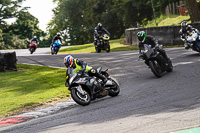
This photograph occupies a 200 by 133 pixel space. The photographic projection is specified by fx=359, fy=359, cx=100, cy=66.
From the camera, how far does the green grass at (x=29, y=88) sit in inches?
432

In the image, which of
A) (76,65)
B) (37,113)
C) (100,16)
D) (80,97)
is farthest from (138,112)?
(100,16)

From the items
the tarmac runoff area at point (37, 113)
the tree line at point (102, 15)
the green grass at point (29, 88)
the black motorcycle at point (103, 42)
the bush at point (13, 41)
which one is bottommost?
the tarmac runoff area at point (37, 113)

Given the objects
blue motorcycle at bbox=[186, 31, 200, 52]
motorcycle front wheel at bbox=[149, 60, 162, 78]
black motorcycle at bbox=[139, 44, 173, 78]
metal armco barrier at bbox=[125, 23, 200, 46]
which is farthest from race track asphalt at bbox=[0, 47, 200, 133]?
metal armco barrier at bbox=[125, 23, 200, 46]

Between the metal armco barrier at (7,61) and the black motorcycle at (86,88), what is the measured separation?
1028cm

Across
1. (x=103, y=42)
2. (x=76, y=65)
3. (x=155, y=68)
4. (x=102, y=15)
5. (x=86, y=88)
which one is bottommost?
(x=86, y=88)

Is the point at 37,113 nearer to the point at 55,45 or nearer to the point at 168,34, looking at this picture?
the point at 168,34

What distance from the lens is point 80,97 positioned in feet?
30.9

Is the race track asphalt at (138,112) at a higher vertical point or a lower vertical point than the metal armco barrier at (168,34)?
lower

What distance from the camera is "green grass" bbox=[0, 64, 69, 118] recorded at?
10969 mm

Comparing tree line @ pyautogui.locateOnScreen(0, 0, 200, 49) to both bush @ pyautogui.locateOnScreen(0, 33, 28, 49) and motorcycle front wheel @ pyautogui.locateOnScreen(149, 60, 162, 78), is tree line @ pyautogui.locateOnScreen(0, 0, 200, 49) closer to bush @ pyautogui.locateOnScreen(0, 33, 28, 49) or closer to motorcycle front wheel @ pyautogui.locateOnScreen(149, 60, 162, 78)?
bush @ pyautogui.locateOnScreen(0, 33, 28, 49)

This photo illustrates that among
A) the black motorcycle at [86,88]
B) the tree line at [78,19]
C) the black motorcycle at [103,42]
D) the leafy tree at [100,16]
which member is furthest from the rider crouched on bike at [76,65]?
the tree line at [78,19]

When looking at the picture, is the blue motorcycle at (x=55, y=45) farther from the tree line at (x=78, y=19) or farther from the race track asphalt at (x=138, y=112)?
the tree line at (x=78, y=19)

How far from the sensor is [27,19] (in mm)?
69062

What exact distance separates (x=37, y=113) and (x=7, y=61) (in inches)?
412
